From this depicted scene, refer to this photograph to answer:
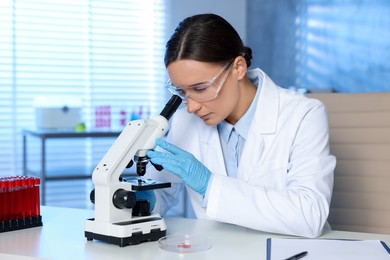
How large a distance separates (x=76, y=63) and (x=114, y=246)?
9.58ft

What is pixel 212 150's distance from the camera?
1811mm

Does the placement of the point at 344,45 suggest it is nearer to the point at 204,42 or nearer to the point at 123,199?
the point at 204,42

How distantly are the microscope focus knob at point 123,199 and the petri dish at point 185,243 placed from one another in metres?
0.11

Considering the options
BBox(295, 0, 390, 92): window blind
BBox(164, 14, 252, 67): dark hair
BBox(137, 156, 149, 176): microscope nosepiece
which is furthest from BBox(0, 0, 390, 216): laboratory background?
BBox(137, 156, 149, 176): microscope nosepiece

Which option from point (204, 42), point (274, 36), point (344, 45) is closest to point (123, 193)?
point (204, 42)

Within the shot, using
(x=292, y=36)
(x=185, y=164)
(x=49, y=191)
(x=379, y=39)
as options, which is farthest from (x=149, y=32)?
(x=185, y=164)

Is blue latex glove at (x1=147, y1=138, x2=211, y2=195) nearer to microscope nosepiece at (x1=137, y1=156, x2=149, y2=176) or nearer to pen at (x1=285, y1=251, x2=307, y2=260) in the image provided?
microscope nosepiece at (x1=137, y1=156, x2=149, y2=176)

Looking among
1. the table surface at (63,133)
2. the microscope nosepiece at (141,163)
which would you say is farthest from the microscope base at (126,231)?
the table surface at (63,133)

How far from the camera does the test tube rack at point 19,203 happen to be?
4.73 ft

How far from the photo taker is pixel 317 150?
1.57 metres

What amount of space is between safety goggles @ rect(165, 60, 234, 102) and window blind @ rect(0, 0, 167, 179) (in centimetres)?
250

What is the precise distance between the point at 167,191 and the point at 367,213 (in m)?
0.67

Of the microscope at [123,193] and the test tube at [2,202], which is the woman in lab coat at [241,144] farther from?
the test tube at [2,202]

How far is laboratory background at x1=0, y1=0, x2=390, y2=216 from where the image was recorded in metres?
3.66
